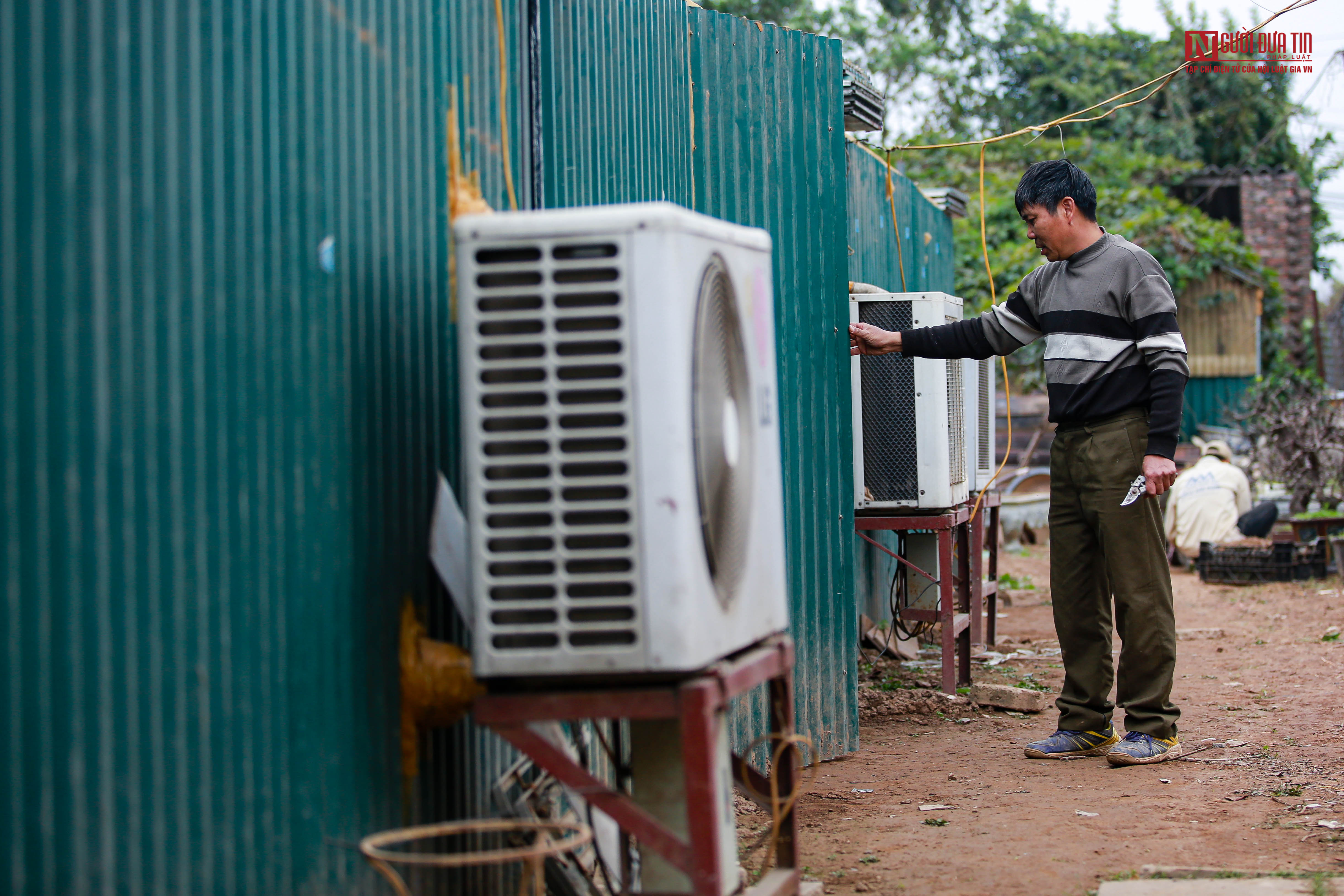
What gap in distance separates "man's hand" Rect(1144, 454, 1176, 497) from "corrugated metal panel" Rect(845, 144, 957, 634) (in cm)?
213

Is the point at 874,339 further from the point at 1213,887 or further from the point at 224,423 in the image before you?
the point at 224,423

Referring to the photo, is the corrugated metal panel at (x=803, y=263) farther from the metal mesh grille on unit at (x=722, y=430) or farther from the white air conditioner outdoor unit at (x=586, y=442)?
the white air conditioner outdoor unit at (x=586, y=442)

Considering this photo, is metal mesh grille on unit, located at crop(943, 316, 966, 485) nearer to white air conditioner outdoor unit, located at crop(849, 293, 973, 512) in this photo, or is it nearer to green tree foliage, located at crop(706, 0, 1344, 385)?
white air conditioner outdoor unit, located at crop(849, 293, 973, 512)

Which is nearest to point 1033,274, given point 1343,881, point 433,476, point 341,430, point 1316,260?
point 1343,881

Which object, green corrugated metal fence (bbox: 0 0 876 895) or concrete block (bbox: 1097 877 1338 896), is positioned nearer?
green corrugated metal fence (bbox: 0 0 876 895)

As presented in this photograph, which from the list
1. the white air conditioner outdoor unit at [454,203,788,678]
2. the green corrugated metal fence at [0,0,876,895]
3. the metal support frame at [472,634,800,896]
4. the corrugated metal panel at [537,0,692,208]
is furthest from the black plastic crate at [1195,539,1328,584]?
the white air conditioner outdoor unit at [454,203,788,678]

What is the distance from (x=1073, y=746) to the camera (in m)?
5.07

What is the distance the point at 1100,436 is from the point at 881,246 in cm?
346

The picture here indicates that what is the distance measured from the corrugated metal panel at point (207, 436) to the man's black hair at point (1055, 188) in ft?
9.85

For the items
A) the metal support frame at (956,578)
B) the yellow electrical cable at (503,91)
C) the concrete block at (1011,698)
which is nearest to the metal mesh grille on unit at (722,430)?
the yellow electrical cable at (503,91)

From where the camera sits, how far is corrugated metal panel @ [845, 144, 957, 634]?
730 centimetres

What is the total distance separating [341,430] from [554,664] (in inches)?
23.6

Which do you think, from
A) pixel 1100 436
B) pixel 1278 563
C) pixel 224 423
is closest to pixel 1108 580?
pixel 1100 436

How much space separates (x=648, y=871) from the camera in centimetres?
250
